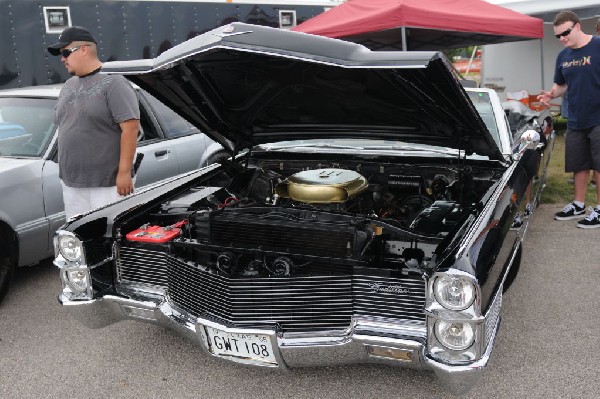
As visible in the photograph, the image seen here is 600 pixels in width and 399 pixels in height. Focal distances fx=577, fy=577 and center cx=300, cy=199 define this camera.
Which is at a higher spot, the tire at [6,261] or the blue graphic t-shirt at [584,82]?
the blue graphic t-shirt at [584,82]

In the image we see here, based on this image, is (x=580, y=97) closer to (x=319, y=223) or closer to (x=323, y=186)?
(x=323, y=186)

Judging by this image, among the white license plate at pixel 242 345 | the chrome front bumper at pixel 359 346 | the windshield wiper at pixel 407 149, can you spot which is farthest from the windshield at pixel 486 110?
the white license plate at pixel 242 345

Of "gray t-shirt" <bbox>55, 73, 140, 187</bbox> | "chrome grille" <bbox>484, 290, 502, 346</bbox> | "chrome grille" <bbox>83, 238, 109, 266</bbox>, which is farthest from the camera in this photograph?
"gray t-shirt" <bbox>55, 73, 140, 187</bbox>

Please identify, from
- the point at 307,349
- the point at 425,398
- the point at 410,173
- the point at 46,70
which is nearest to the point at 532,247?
the point at 410,173

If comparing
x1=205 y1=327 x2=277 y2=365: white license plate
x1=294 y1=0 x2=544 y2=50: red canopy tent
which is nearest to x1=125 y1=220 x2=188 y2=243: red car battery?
x1=205 y1=327 x2=277 y2=365: white license plate

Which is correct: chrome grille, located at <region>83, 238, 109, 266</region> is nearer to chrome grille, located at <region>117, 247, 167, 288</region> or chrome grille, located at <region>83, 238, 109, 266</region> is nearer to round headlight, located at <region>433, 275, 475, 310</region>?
chrome grille, located at <region>117, 247, 167, 288</region>

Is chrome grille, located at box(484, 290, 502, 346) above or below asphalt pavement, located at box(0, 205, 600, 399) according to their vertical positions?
above

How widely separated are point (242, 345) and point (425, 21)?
6725 mm

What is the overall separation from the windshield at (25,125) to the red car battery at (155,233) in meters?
1.74

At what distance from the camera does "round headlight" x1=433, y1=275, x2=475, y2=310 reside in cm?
227

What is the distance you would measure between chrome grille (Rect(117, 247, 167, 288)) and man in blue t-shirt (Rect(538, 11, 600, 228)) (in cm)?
404

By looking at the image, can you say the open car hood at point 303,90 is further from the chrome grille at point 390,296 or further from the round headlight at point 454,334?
the round headlight at point 454,334

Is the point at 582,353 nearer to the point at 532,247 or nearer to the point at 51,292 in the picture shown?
the point at 532,247

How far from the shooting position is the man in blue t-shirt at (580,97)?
16.7ft
